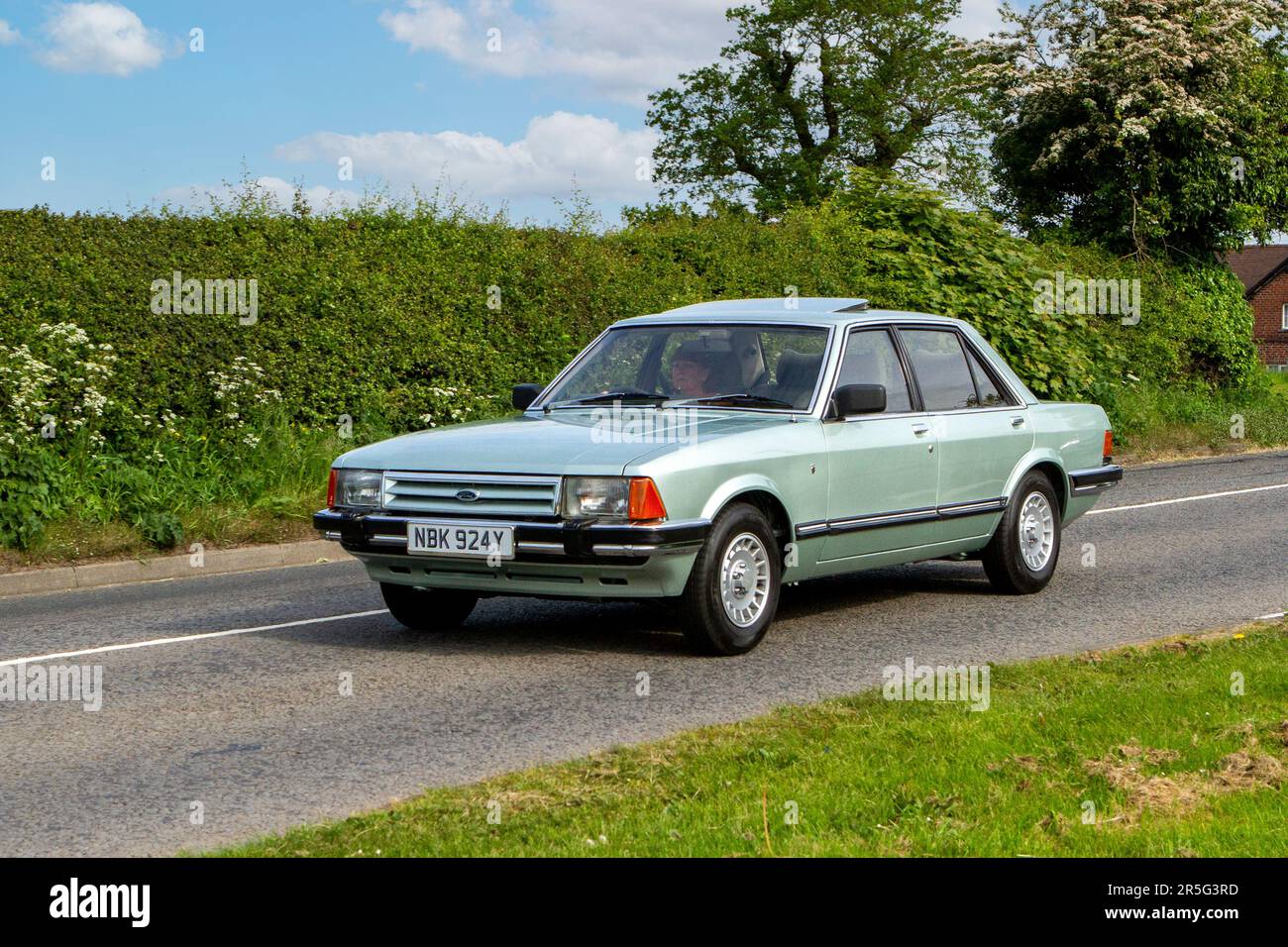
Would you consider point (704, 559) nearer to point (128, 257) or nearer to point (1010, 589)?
point (1010, 589)

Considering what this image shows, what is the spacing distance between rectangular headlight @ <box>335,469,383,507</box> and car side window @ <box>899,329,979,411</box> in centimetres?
353

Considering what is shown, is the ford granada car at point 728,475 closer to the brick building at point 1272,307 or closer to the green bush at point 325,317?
the green bush at point 325,317

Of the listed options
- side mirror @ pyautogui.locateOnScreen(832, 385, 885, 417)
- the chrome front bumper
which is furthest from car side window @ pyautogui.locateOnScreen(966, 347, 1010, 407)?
the chrome front bumper

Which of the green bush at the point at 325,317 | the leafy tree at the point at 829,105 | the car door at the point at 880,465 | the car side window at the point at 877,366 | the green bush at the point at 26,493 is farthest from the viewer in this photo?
the leafy tree at the point at 829,105

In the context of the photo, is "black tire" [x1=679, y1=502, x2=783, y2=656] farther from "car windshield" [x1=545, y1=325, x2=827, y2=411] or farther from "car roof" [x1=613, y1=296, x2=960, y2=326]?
"car roof" [x1=613, y1=296, x2=960, y2=326]

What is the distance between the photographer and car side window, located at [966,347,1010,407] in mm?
10281

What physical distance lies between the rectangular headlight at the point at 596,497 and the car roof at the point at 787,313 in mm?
2124

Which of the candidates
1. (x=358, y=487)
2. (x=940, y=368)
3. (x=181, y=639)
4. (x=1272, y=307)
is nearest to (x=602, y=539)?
(x=358, y=487)

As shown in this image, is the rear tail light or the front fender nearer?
the rear tail light

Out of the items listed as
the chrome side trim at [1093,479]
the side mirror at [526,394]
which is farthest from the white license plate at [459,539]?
the chrome side trim at [1093,479]

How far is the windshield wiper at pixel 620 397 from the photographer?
355 inches

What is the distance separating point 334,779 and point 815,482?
362cm

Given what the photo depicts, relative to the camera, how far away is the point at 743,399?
8.93m

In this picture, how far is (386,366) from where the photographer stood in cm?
1611
